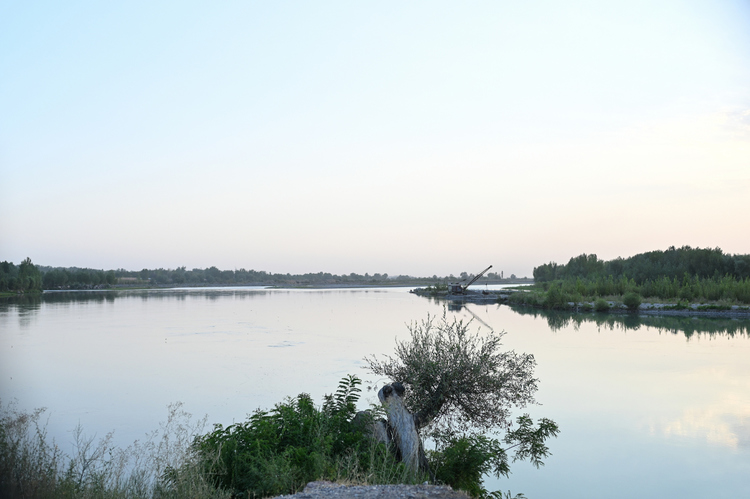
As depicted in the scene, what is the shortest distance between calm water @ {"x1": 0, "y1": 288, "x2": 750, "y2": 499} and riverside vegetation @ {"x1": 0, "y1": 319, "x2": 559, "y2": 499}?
3.65 ft

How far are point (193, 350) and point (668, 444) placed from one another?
1518cm

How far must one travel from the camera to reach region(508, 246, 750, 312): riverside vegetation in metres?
35.3

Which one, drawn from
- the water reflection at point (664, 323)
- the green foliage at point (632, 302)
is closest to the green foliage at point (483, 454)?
the water reflection at point (664, 323)

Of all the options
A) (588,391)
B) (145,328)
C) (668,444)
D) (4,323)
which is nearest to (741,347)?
(588,391)

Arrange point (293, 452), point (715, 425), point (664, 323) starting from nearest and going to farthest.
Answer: point (293, 452) → point (715, 425) → point (664, 323)

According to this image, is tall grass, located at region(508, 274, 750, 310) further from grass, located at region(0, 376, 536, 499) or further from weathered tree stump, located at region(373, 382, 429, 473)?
grass, located at region(0, 376, 536, 499)

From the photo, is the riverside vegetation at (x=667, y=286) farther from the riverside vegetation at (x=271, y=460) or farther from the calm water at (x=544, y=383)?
the riverside vegetation at (x=271, y=460)

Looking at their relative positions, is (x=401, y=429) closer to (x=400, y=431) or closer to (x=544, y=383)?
(x=400, y=431)

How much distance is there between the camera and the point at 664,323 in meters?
28.2

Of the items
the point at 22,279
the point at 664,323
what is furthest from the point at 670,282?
the point at 22,279

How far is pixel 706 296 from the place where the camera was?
3638 cm

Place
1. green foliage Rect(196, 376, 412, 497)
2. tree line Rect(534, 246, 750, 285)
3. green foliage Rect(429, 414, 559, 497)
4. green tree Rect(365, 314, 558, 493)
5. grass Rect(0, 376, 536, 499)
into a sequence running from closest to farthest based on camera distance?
1. grass Rect(0, 376, 536, 499)
2. green foliage Rect(196, 376, 412, 497)
3. green foliage Rect(429, 414, 559, 497)
4. green tree Rect(365, 314, 558, 493)
5. tree line Rect(534, 246, 750, 285)

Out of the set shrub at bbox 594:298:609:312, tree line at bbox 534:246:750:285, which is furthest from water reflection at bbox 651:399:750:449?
tree line at bbox 534:246:750:285

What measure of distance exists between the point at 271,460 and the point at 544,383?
9.76 m
